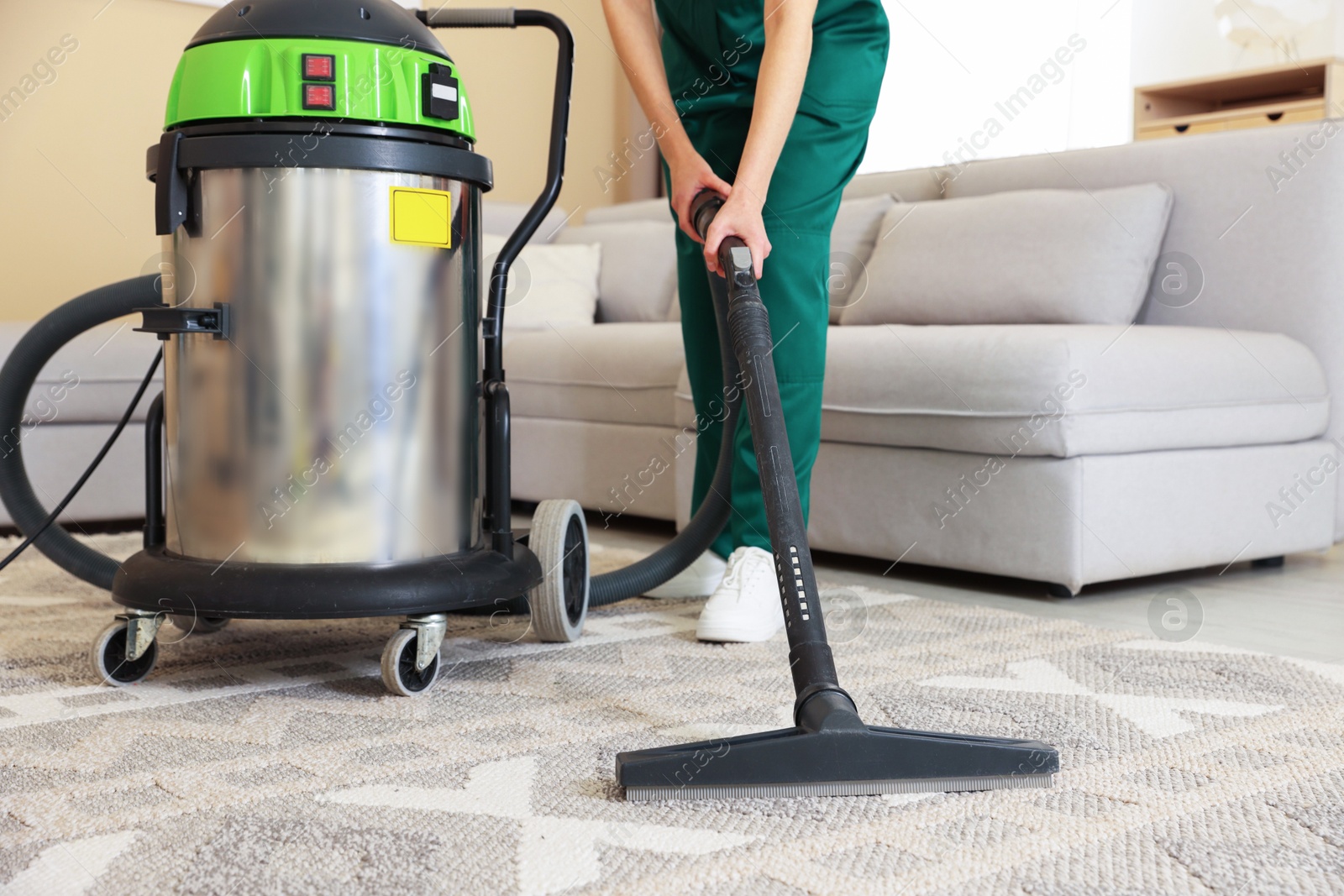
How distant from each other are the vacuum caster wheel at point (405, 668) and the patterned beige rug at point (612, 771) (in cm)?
2

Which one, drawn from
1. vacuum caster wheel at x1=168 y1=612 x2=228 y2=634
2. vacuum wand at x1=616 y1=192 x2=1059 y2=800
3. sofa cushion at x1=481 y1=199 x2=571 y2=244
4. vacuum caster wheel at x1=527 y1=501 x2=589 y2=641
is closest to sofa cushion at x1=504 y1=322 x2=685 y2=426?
sofa cushion at x1=481 y1=199 x2=571 y2=244

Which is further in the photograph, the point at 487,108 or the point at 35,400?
the point at 487,108

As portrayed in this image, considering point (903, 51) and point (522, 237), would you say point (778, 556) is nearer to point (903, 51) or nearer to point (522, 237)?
point (522, 237)

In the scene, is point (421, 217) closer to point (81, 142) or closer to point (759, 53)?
point (759, 53)

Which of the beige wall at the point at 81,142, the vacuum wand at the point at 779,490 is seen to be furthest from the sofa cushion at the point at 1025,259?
the beige wall at the point at 81,142

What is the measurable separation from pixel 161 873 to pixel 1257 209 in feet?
6.87

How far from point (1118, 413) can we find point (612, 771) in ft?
3.75

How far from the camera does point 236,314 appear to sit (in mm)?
1227

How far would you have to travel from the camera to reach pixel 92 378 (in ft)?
8.03

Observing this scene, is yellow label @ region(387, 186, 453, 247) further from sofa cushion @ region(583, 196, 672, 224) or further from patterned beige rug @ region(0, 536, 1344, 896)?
sofa cushion @ region(583, 196, 672, 224)

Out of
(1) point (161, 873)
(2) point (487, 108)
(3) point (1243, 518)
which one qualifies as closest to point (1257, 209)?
(3) point (1243, 518)

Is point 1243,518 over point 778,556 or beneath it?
beneath

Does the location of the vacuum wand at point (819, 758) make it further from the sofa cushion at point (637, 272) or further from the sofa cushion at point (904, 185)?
the sofa cushion at point (637, 272)

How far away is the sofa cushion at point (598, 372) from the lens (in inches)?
98.3
